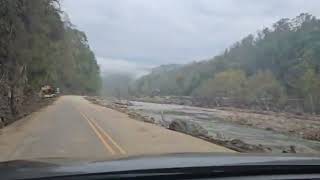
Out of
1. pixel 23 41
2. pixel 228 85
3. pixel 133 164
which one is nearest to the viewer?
pixel 133 164

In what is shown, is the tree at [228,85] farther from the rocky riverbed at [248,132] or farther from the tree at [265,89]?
the rocky riverbed at [248,132]

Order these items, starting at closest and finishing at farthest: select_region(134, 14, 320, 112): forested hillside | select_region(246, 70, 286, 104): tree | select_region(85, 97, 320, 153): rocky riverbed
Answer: select_region(85, 97, 320, 153): rocky riverbed, select_region(134, 14, 320, 112): forested hillside, select_region(246, 70, 286, 104): tree

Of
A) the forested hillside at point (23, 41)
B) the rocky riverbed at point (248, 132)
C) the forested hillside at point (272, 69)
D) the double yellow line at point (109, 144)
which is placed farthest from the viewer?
the forested hillside at point (272, 69)

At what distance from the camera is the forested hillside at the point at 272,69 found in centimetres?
11031

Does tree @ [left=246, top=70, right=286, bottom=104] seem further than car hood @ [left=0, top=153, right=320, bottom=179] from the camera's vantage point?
Yes

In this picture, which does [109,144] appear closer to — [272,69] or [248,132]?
[248,132]

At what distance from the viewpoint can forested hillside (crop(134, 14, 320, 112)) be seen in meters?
110

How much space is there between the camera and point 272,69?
145m

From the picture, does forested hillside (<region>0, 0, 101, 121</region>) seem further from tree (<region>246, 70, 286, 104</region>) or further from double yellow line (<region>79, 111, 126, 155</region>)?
tree (<region>246, 70, 286, 104</region>)

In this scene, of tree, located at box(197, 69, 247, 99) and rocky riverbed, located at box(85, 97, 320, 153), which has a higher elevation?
tree, located at box(197, 69, 247, 99)

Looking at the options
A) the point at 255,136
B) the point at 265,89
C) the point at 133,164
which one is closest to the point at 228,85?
the point at 265,89

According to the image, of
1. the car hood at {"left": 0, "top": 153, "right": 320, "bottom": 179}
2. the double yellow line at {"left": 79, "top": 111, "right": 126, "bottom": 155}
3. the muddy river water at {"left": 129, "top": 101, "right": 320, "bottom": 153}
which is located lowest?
the muddy river water at {"left": 129, "top": 101, "right": 320, "bottom": 153}

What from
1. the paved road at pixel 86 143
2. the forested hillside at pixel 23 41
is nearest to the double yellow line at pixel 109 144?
the paved road at pixel 86 143

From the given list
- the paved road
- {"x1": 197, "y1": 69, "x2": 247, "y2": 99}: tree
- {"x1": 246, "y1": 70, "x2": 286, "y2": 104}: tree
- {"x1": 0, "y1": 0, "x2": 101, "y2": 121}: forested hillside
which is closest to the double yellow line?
the paved road
